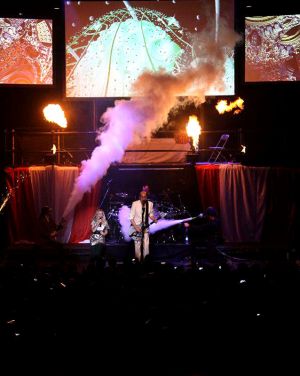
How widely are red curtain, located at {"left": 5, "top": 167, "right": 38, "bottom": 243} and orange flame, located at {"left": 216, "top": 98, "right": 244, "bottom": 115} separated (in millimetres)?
7368

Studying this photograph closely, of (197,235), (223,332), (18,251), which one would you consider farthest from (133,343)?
(18,251)

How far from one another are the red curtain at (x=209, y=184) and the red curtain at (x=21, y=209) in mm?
5448

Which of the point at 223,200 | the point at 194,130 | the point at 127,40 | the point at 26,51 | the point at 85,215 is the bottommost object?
the point at 85,215

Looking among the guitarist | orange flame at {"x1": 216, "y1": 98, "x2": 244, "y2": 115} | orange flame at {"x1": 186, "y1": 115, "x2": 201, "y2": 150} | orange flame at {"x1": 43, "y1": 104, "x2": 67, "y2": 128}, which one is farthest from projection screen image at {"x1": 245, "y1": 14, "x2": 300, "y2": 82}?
the guitarist

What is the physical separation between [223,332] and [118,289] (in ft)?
4.48

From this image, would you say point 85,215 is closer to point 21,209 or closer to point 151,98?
point 21,209

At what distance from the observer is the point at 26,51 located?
1800 cm

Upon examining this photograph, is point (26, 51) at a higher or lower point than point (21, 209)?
higher

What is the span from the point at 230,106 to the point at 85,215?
6.83 metres

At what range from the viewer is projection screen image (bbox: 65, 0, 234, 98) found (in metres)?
17.1

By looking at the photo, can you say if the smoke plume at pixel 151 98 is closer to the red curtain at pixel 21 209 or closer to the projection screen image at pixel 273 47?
the projection screen image at pixel 273 47

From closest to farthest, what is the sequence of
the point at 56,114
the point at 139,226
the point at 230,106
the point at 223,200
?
the point at 139,226 → the point at 223,200 → the point at 56,114 → the point at 230,106

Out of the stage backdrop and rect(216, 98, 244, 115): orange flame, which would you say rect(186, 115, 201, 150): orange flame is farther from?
rect(216, 98, 244, 115): orange flame

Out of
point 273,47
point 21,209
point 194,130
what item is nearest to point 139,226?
point 21,209
